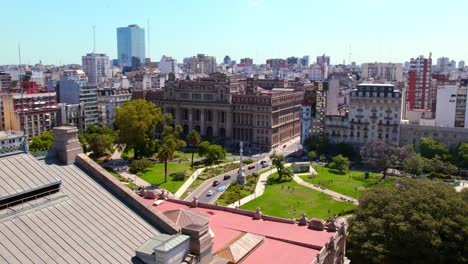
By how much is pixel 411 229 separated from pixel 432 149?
6503 cm

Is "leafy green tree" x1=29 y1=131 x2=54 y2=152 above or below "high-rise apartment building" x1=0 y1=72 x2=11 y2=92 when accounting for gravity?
below

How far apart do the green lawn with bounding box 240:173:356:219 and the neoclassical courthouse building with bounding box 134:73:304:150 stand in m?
48.7

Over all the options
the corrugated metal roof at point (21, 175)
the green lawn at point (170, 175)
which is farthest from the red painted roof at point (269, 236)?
the green lawn at point (170, 175)

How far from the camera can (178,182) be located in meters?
93.6

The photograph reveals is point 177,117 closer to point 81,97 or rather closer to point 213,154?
point 81,97

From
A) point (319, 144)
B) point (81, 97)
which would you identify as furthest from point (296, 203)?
point (81, 97)

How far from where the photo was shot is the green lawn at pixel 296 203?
73.1 m

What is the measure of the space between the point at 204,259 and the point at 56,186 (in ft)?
31.9

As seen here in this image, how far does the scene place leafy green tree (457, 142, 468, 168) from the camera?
3878 inches

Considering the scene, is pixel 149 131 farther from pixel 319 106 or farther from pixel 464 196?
pixel 464 196

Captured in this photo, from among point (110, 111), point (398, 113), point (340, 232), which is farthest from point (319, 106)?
point (340, 232)

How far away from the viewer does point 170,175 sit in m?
97.4

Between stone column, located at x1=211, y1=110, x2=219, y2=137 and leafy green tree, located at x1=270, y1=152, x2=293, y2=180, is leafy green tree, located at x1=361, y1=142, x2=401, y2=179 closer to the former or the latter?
leafy green tree, located at x1=270, y1=152, x2=293, y2=180

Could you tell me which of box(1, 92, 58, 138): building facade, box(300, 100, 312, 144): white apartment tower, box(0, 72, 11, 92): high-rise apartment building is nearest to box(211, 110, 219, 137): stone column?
box(300, 100, 312, 144): white apartment tower
